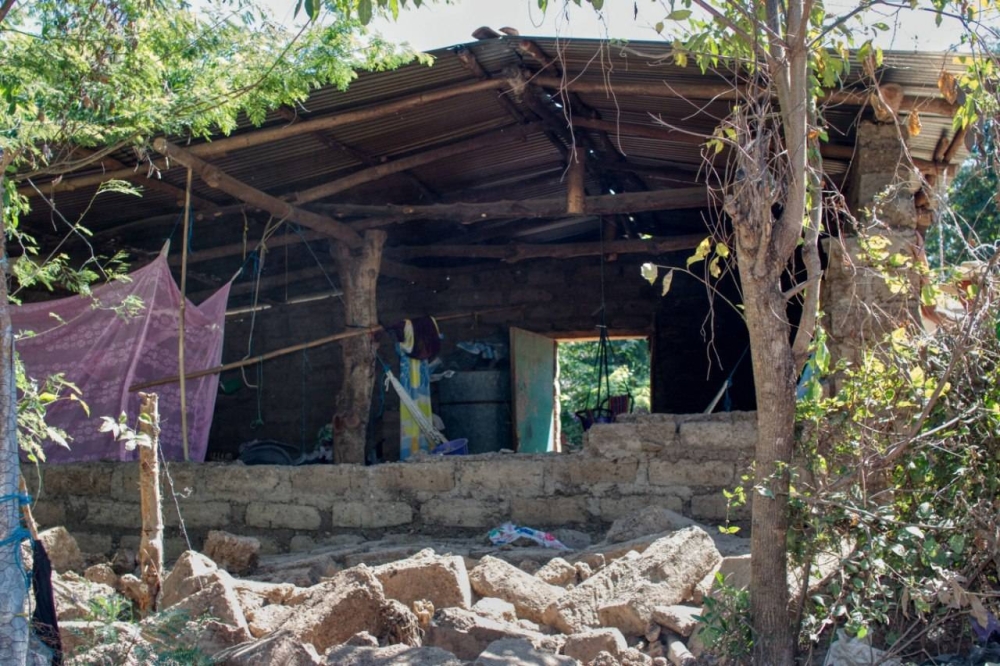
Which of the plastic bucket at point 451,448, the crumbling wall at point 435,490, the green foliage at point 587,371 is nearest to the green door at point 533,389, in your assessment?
the plastic bucket at point 451,448

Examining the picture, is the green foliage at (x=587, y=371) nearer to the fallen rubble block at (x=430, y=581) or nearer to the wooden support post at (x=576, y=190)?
the wooden support post at (x=576, y=190)

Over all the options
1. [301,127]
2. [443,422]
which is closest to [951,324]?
[301,127]

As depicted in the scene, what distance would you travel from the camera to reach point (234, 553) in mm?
5516

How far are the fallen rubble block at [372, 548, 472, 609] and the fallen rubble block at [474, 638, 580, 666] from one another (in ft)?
2.32

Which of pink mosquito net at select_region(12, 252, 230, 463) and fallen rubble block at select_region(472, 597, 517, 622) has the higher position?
Result: pink mosquito net at select_region(12, 252, 230, 463)

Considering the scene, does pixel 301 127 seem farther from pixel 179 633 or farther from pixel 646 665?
pixel 646 665

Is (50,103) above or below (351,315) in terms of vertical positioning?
above

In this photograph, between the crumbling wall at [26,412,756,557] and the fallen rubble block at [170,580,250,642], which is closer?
the fallen rubble block at [170,580,250,642]

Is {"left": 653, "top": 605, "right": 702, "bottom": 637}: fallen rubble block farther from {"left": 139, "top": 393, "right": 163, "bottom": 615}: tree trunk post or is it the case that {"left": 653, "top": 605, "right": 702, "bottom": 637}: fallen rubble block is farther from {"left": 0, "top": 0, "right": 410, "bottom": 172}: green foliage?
{"left": 0, "top": 0, "right": 410, "bottom": 172}: green foliage

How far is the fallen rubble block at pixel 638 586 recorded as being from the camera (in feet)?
14.2

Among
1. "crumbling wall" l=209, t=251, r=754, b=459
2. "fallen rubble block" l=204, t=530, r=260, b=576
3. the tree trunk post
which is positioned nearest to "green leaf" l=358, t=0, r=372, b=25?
the tree trunk post

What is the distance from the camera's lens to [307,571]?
538cm

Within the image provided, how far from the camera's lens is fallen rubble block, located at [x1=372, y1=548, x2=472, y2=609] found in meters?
4.61

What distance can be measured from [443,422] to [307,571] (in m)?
3.51
